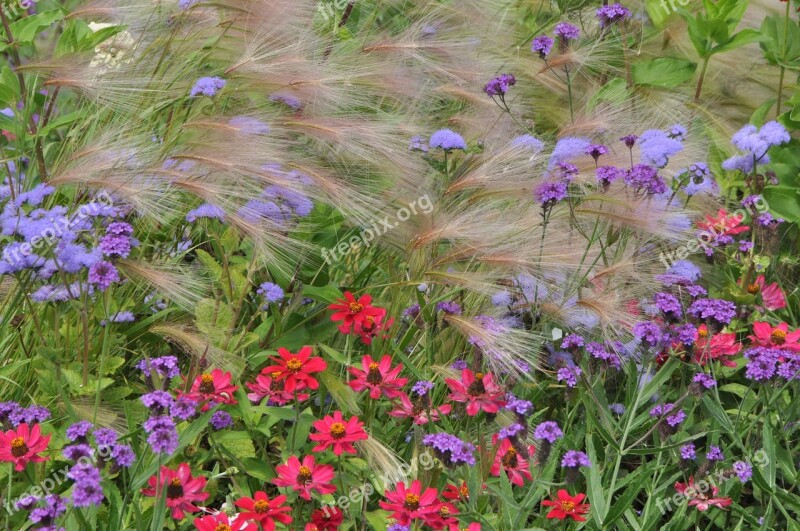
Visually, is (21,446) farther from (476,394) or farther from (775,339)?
(775,339)

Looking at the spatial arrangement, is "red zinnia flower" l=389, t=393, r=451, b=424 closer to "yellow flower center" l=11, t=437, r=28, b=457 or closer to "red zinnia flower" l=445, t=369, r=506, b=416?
"red zinnia flower" l=445, t=369, r=506, b=416

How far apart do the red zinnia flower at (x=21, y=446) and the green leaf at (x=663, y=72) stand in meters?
2.17

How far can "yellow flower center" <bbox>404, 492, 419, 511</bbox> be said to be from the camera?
175cm

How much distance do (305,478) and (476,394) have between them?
0.35m

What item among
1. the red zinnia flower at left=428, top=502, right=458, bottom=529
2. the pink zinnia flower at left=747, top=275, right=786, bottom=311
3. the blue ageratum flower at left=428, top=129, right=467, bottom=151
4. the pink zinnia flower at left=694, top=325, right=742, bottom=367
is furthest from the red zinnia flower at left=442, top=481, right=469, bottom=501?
the pink zinnia flower at left=747, top=275, right=786, bottom=311

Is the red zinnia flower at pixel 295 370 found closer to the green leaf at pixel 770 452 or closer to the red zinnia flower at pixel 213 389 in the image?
the red zinnia flower at pixel 213 389

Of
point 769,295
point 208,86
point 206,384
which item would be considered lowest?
point 769,295

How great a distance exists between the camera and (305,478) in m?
1.81

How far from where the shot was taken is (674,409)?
2.02 metres

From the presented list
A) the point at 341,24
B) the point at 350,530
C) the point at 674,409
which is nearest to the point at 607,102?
the point at 341,24

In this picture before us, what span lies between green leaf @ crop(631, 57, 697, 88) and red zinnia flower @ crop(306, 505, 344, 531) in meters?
1.88

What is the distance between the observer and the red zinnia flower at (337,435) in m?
1.83

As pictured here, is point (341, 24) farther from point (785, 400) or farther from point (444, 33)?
point (785, 400)
